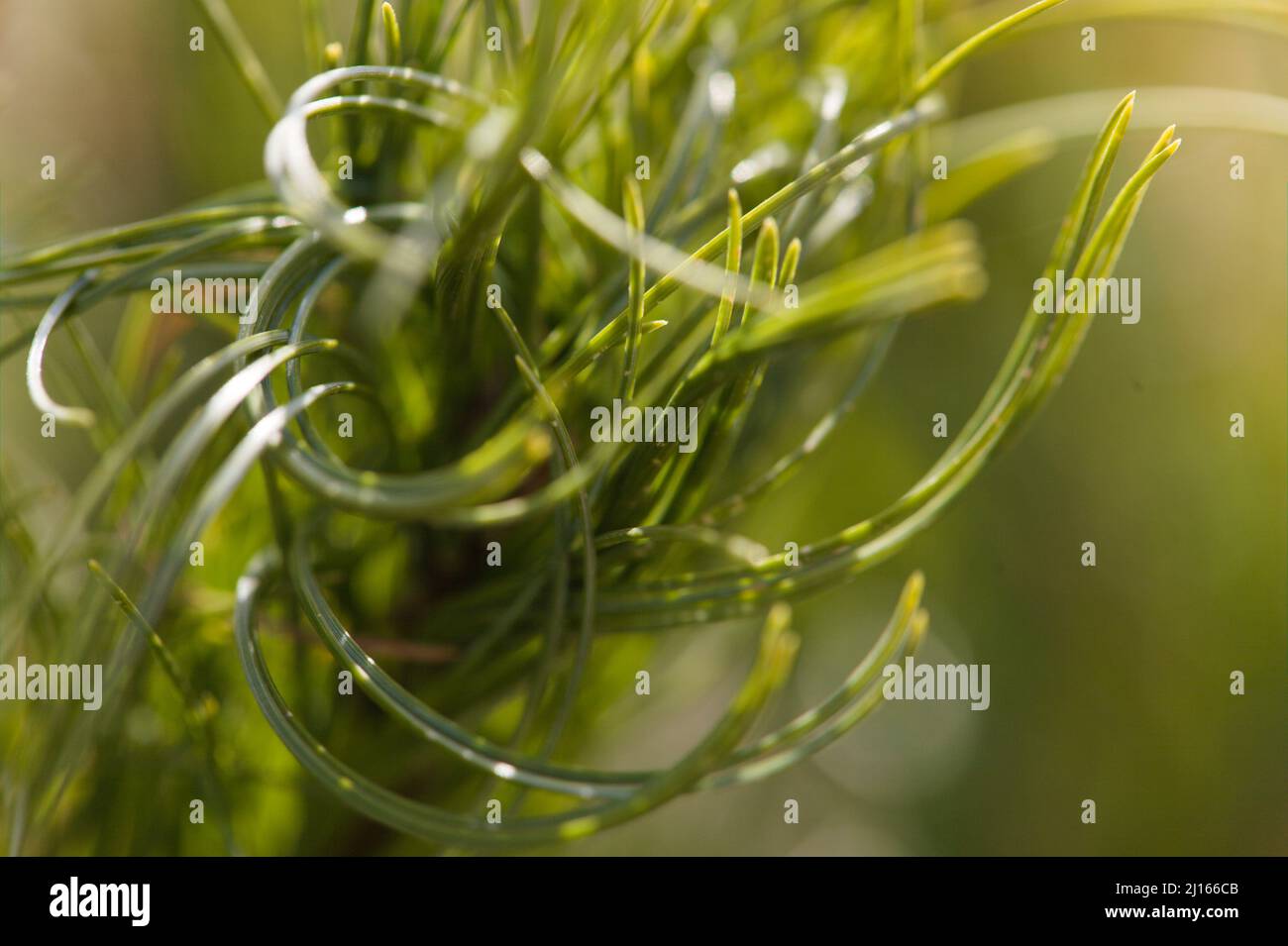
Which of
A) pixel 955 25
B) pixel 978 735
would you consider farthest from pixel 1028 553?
pixel 955 25

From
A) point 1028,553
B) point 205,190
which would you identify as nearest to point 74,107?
point 205,190

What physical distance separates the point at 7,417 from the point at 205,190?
14 centimetres

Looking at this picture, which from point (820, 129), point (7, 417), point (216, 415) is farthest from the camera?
point (7, 417)

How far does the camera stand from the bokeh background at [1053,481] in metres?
0.45

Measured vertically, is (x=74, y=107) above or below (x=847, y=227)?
above

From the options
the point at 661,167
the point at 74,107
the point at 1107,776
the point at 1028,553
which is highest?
the point at 74,107

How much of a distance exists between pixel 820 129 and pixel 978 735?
0.39 metres

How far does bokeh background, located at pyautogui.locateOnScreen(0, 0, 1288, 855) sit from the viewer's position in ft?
1.47

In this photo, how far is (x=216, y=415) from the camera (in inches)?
4.7

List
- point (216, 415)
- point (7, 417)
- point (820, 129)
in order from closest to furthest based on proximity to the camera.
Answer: point (216, 415) < point (820, 129) < point (7, 417)

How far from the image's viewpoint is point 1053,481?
0.49 metres

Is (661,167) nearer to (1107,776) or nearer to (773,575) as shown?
(773,575)
